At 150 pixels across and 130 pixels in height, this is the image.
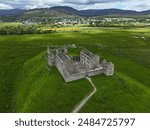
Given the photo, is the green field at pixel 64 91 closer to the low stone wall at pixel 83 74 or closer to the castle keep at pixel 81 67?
the low stone wall at pixel 83 74

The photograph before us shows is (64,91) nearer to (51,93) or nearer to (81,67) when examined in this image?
(51,93)

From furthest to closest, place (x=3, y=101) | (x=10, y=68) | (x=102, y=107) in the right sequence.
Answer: (x=10, y=68) < (x=3, y=101) < (x=102, y=107)

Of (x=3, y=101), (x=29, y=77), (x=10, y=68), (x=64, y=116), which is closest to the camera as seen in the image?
(x=64, y=116)

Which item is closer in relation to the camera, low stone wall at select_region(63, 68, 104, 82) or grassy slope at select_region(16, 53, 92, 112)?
grassy slope at select_region(16, 53, 92, 112)

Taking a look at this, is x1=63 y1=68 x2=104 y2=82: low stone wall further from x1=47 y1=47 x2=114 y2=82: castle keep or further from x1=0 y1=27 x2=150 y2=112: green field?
x1=0 y1=27 x2=150 y2=112: green field

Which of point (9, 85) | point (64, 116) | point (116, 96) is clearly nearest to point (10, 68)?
point (9, 85)

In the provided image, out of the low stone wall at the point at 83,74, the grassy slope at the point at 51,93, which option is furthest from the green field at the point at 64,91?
the low stone wall at the point at 83,74

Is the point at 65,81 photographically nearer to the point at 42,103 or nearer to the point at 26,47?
the point at 42,103

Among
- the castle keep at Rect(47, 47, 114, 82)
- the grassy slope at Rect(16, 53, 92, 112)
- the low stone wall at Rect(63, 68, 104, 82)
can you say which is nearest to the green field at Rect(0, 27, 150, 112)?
the grassy slope at Rect(16, 53, 92, 112)
